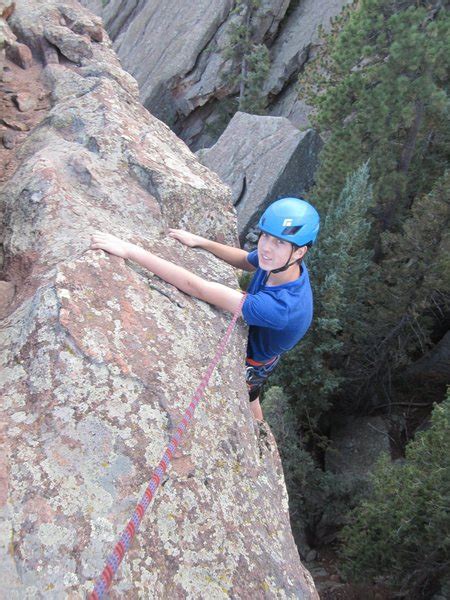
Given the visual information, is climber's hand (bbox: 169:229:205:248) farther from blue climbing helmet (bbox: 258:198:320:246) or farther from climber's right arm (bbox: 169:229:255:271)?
blue climbing helmet (bbox: 258:198:320:246)

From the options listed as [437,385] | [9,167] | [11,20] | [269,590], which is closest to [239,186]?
[437,385]

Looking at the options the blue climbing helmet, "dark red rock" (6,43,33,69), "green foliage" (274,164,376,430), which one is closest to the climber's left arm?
the blue climbing helmet

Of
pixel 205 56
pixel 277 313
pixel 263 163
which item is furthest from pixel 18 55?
pixel 205 56

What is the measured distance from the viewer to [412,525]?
927cm

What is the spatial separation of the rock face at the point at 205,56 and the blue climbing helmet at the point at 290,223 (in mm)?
28979

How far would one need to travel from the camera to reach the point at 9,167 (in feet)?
17.4

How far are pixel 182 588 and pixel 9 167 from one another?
4.44 m

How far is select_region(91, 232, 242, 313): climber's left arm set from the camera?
404 cm

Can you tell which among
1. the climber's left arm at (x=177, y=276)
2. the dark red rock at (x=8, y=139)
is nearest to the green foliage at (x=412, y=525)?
the climber's left arm at (x=177, y=276)

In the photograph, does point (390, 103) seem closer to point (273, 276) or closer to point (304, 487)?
point (304, 487)

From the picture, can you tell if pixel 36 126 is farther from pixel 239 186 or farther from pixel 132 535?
pixel 239 186

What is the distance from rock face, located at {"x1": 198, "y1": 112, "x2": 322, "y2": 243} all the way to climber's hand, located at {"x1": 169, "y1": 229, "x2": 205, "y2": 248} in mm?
15373

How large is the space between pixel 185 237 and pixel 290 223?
1.25m

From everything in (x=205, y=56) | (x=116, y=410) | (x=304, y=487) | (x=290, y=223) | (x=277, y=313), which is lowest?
(x=304, y=487)
